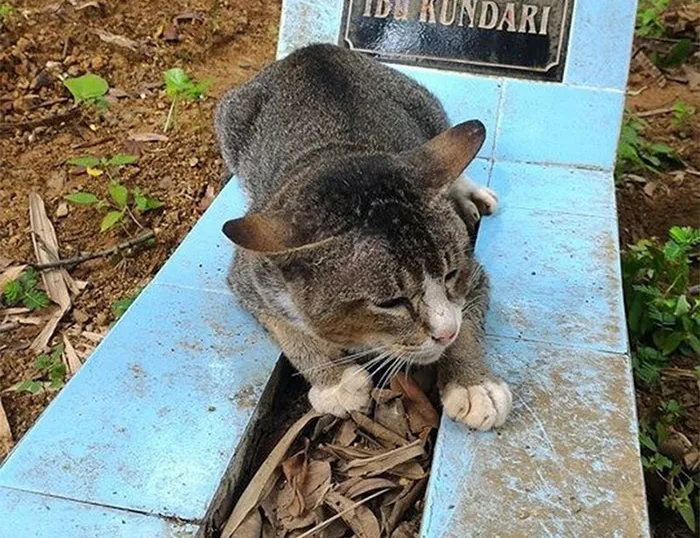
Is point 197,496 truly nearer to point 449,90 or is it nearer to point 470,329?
point 470,329

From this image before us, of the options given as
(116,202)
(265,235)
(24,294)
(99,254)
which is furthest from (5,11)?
(265,235)

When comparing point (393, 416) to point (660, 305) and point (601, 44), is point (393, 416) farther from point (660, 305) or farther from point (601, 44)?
point (601, 44)

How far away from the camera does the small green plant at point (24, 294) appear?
433 cm

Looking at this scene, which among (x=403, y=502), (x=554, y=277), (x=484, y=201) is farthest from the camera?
(x=484, y=201)

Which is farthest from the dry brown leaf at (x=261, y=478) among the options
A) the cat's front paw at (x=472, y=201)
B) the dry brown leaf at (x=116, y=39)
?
the dry brown leaf at (x=116, y=39)

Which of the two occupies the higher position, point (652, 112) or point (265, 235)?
point (265, 235)

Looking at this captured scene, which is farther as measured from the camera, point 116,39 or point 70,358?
point 116,39

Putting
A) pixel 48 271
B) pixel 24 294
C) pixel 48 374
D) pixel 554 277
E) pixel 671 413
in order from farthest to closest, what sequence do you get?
pixel 48 271 → pixel 24 294 → pixel 48 374 → pixel 554 277 → pixel 671 413

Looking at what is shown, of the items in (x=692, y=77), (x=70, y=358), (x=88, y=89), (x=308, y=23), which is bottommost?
(x=70, y=358)

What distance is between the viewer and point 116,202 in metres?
4.81

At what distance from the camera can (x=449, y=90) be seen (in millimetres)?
5059

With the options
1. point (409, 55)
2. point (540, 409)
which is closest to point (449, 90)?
point (409, 55)

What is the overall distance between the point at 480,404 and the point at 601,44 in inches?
114

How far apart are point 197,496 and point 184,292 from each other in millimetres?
1147
